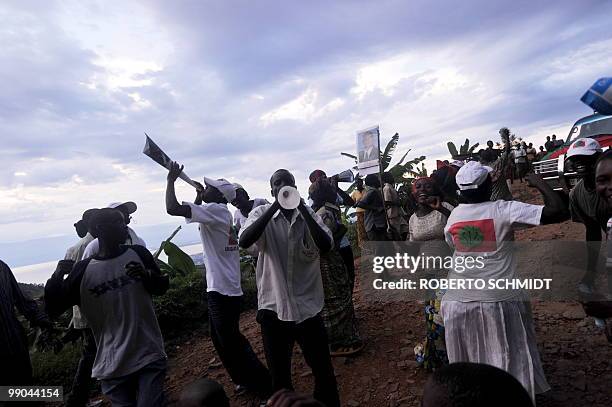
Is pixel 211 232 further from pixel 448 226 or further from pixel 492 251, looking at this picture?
pixel 492 251

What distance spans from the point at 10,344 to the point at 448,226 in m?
3.37

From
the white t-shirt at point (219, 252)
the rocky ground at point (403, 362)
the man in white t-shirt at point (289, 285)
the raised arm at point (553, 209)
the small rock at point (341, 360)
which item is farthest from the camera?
the small rock at point (341, 360)

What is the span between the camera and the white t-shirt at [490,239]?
8.06ft

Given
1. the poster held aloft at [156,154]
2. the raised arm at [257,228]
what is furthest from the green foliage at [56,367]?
the raised arm at [257,228]

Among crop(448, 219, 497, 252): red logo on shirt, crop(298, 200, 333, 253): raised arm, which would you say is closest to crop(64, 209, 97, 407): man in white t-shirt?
crop(298, 200, 333, 253): raised arm

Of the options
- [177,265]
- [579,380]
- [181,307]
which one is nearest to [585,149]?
[579,380]

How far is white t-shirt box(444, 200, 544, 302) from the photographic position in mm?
2457

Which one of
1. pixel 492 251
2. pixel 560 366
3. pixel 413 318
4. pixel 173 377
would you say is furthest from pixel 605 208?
pixel 173 377

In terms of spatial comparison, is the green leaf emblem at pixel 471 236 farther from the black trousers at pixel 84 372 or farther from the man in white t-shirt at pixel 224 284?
the black trousers at pixel 84 372

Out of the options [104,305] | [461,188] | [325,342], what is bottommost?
[325,342]

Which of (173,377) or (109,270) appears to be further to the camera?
(173,377)

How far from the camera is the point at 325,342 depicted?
2.74 metres

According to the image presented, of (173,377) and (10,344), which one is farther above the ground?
(10,344)

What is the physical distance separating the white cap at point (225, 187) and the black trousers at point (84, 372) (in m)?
1.77
